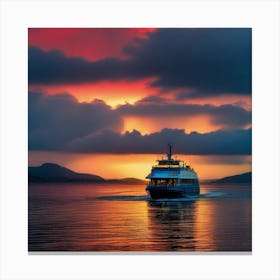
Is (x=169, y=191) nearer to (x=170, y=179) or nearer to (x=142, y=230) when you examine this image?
(x=170, y=179)

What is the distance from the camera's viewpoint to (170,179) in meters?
31.8

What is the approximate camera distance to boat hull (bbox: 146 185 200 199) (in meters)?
31.2

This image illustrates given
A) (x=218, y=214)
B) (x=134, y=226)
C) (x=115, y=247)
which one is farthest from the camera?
(x=218, y=214)

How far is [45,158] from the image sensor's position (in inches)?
725

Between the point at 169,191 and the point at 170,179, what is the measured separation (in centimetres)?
59

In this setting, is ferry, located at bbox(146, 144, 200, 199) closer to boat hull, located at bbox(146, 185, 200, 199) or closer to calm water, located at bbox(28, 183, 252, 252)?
boat hull, located at bbox(146, 185, 200, 199)

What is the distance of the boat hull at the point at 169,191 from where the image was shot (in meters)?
31.2

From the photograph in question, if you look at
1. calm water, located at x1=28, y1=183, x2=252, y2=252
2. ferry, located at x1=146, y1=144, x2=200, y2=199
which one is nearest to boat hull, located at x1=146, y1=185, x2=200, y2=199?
ferry, located at x1=146, y1=144, x2=200, y2=199

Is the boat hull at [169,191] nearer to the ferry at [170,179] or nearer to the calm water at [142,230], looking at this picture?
the ferry at [170,179]

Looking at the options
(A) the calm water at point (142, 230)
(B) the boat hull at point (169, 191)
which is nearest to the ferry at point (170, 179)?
(B) the boat hull at point (169, 191)
